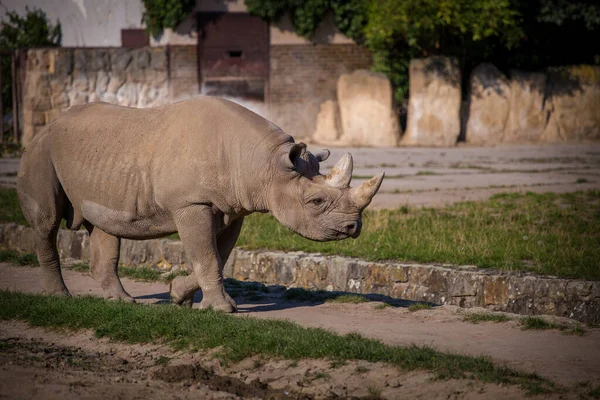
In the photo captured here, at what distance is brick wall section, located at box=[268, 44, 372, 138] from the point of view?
27750 mm

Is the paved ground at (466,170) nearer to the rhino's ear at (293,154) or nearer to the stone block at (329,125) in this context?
the stone block at (329,125)

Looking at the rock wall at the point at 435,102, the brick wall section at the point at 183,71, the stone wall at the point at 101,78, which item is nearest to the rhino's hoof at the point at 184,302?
the stone wall at the point at 101,78

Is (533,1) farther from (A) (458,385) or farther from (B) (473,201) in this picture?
(A) (458,385)

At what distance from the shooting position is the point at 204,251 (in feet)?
29.1

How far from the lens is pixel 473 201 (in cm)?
1546

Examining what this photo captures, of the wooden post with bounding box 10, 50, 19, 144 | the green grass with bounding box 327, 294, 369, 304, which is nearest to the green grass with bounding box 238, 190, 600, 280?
the green grass with bounding box 327, 294, 369, 304

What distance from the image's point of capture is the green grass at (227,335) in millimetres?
6781

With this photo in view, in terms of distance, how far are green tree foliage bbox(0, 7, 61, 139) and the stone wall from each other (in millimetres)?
4093

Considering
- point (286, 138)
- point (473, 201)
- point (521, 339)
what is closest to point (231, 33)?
point (473, 201)

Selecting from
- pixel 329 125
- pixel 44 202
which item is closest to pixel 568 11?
pixel 329 125

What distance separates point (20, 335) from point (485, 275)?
4.63m

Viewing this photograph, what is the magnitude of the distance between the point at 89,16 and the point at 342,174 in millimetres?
22669

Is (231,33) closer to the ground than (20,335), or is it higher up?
higher up

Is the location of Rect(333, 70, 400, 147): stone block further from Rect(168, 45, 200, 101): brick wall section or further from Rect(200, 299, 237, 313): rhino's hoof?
Rect(200, 299, 237, 313): rhino's hoof
